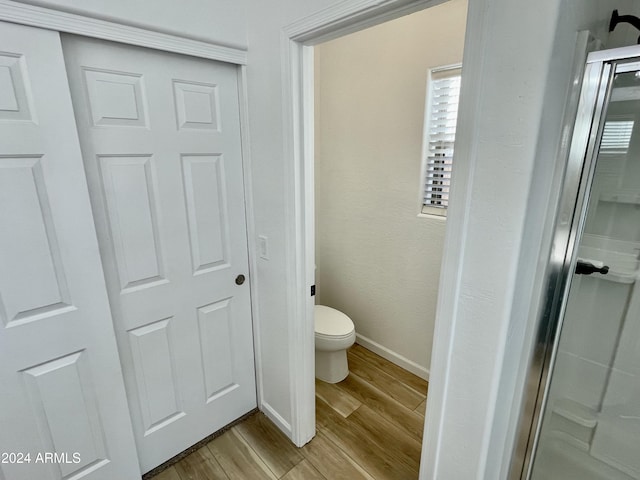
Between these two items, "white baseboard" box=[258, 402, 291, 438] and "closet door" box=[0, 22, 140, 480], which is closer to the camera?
"closet door" box=[0, 22, 140, 480]

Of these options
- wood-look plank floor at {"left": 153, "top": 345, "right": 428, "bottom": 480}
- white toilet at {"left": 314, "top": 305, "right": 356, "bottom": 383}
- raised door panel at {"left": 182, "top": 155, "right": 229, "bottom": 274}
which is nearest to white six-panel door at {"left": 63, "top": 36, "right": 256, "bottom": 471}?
raised door panel at {"left": 182, "top": 155, "right": 229, "bottom": 274}

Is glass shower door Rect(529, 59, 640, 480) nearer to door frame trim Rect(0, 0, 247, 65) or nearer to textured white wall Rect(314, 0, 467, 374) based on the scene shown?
textured white wall Rect(314, 0, 467, 374)

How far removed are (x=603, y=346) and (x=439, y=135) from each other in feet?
4.22

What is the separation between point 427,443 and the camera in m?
1.17

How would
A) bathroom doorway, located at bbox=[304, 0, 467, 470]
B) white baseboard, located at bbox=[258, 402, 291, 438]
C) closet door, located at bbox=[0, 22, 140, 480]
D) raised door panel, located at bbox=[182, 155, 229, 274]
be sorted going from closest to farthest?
1. closet door, located at bbox=[0, 22, 140, 480]
2. raised door panel, located at bbox=[182, 155, 229, 274]
3. white baseboard, located at bbox=[258, 402, 291, 438]
4. bathroom doorway, located at bbox=[304, 0, 467, 470]

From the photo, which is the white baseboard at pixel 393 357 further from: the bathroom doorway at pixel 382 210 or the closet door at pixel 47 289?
the closet door at pixel 47 289

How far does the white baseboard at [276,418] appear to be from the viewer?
1763mm

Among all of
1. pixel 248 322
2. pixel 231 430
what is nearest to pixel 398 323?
pixel 248 322

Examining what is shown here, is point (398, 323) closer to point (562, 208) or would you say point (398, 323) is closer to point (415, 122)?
point (415, 122)

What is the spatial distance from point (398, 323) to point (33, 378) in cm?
196

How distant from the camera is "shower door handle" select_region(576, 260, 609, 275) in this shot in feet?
3.63

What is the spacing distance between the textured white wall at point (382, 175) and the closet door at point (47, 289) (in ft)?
5.36

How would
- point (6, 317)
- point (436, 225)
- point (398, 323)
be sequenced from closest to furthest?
point (6, 317) < point (436, 225) < point (398, 323)

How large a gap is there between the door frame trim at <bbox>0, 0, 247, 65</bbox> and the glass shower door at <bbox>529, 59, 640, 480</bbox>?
4.88 feet
